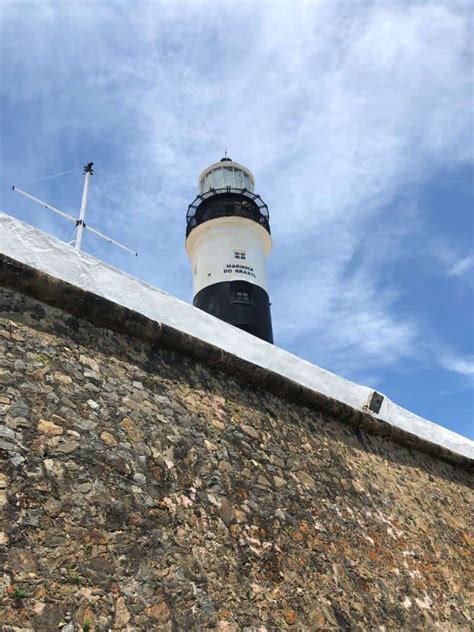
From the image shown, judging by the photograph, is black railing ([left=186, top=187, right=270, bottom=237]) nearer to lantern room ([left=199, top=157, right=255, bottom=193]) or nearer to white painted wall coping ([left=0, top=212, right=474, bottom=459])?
lantern room ([left=199, top=157, right=255, bottom=193])

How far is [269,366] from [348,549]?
1.67 m

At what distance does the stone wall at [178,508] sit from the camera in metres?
2.64

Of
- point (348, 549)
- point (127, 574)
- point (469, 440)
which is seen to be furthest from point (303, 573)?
point (469, 440)

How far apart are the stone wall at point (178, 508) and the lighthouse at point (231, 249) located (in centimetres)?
772

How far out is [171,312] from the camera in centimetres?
460

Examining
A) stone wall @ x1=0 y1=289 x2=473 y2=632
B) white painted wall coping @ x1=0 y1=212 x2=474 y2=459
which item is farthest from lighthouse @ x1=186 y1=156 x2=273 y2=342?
stone wall @ x1=0 y1=289 x2=473 y2=632

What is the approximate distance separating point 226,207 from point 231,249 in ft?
4.74

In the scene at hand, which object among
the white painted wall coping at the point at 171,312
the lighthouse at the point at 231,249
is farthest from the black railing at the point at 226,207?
the white painted wall coping at the point at 171,312

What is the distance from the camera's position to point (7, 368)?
10.0 feet

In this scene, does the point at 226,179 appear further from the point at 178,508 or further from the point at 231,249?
the point at 178,508

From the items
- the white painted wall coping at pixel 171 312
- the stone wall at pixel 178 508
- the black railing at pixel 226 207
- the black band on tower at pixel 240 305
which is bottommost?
the stone wall at pixel 178 508

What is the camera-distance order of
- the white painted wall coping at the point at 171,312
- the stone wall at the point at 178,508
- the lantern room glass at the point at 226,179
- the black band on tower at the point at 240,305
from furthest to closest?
1. the lantern room glass at the point at 226,179
2. the black band on tower at the point at 240,305
3. the white painted wall coping at the point at 171,312
4. the stone wall at the point at 178,508

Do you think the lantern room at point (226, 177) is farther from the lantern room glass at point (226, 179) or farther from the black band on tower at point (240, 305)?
the black band on tower at point (240, 305)

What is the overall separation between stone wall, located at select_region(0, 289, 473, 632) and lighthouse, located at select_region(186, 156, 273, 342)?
7.72 metres
